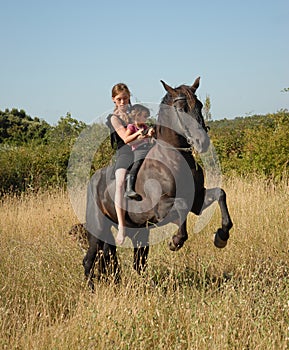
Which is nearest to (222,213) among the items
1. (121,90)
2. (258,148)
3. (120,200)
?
(120,200)

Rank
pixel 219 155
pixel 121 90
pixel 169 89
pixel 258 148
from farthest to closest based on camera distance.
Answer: pixel 219 155, pixel 258 148, pixel 121 90, pixel 169 89

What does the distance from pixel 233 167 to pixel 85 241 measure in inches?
304

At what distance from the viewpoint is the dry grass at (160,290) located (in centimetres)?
405

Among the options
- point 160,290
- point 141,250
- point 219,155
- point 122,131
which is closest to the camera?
point 160,290

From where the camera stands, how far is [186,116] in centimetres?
499

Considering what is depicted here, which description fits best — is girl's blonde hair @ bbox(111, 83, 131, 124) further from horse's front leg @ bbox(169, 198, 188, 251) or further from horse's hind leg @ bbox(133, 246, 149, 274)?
horse's hind leg @ bbox(133, 246, 149, 274)

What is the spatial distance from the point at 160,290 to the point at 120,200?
4.59ft

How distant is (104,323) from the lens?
421cm

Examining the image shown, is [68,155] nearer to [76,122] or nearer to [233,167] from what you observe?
[76,122]

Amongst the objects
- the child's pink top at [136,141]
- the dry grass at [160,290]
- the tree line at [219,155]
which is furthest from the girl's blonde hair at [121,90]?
the tree line at [219,155]

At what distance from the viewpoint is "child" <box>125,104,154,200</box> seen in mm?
5637

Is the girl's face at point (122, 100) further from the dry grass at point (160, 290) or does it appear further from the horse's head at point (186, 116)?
the dry grass at point (160, 290)

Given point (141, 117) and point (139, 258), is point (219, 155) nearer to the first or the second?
point (139, 258)

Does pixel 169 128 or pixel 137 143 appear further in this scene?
pixel 137 143
